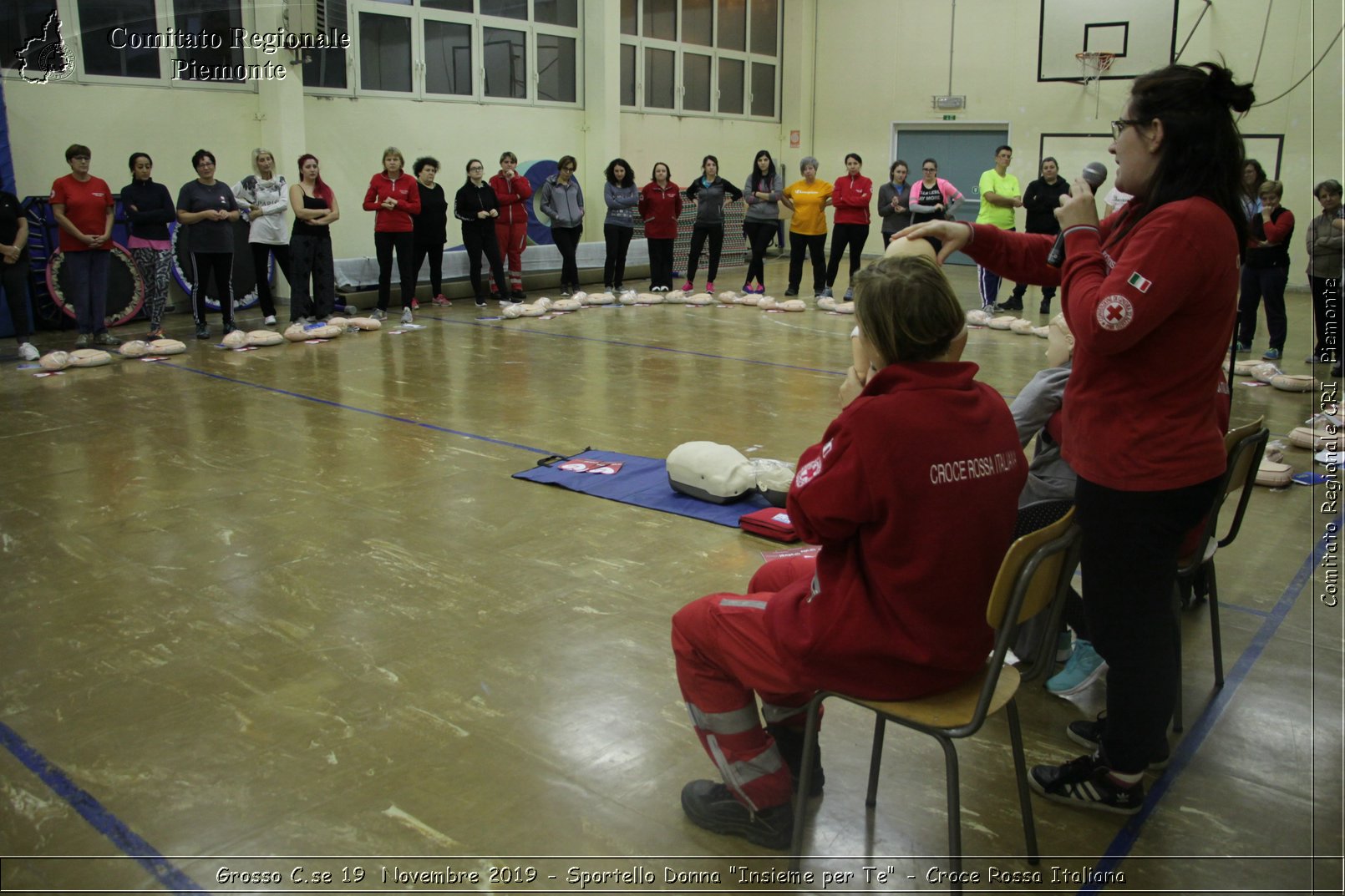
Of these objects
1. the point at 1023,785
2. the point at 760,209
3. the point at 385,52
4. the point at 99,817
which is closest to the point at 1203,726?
the point at 1023,785

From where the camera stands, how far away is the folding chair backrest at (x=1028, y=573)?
194 cm

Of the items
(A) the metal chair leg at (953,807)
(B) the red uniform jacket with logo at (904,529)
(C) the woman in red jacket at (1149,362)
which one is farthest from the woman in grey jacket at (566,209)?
(A) the metal chair leg at (953,807)

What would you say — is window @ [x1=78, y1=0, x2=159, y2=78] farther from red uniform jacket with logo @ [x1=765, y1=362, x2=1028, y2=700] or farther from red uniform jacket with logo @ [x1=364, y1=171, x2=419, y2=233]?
red uniform jacket with logo @ [x1=765, y1=362, x2=1028, y2=700]

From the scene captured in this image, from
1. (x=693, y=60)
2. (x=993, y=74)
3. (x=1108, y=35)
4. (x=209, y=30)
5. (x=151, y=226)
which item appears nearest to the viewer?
(x=151, y=226)

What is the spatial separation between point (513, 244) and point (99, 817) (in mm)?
9861

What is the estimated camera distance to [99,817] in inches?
93.9

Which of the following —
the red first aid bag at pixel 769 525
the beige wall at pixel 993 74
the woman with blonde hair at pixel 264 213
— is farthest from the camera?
the beige wall at pixel 993 74

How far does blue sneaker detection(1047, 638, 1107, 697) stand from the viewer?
9.86 ft

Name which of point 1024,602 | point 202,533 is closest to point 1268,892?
point 1024,602

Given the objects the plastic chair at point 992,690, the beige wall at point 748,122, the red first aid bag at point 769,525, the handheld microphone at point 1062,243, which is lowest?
the red first aid bag at point 769,525

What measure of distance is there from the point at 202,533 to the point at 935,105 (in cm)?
1428

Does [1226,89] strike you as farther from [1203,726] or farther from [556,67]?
[556,67]

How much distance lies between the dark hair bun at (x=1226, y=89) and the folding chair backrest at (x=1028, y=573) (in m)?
0.88

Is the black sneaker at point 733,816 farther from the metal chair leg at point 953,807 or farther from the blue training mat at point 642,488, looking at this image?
the blue training mat at point 642,488
